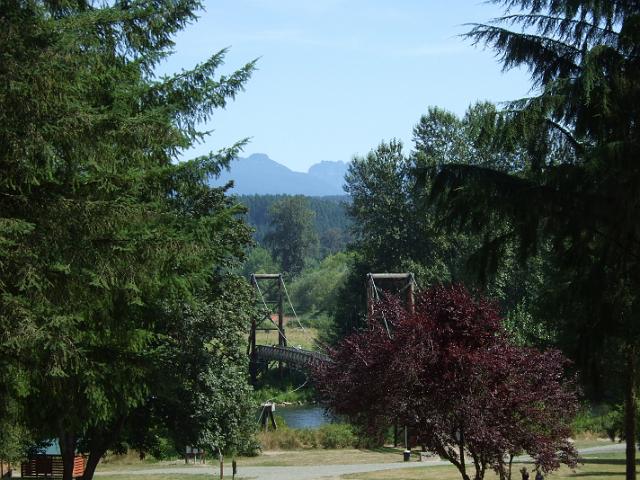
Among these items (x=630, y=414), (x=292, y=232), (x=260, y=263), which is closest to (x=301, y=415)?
(x=630, y=414)

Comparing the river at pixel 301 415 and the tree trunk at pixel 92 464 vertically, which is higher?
the tree trunk at pixel 92 464

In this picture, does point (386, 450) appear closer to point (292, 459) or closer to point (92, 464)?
point (292, 459)

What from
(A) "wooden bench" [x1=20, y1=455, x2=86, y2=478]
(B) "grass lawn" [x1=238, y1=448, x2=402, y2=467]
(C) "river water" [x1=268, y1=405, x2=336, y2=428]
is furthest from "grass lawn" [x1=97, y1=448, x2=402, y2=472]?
(C) "river water" [x1=268, y1=405, x2=336, y2=428]

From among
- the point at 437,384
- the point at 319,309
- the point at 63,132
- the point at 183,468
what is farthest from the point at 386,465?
the point at 319,309

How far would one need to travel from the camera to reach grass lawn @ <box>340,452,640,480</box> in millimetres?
20109

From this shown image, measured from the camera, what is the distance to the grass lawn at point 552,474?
66.0 feet

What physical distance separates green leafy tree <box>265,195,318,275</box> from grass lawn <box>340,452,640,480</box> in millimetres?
99068

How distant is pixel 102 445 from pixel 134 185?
19.8 ft

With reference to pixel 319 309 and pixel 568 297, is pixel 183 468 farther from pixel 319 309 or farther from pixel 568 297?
pixel 319 309

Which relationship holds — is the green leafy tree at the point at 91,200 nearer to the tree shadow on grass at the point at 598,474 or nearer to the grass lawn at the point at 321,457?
the tree shadow on grass at the point at 598,474

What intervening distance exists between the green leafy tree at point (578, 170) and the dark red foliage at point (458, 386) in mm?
1261

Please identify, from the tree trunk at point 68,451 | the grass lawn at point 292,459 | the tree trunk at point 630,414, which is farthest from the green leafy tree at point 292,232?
the tree trunk at point 630,414

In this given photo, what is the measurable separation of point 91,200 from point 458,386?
5001mm

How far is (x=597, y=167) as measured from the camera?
933 centimetres
